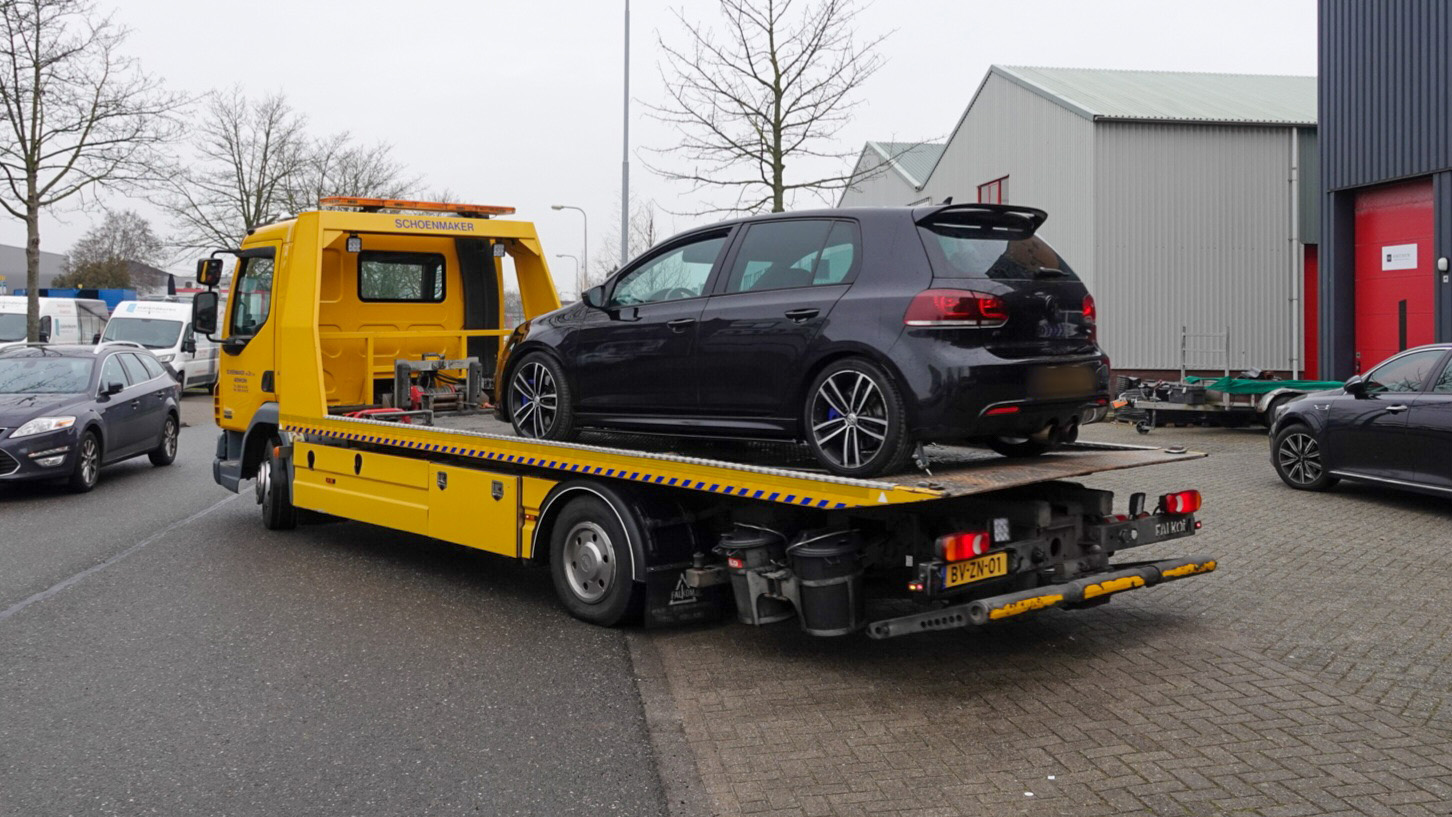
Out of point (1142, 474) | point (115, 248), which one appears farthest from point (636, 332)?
point (115, 248)

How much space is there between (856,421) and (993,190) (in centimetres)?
2128

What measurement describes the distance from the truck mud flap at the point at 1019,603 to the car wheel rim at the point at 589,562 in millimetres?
1673

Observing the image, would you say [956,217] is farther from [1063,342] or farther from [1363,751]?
[1363,751]

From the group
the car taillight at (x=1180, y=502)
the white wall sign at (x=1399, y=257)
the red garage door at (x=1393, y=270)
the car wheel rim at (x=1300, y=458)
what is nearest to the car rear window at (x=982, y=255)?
the car taillight at (x=1180, y=502)

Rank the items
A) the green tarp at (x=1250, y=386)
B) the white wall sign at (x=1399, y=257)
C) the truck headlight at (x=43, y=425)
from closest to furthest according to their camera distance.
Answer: the truck headlight at (x=43, y=425) → the white wall sign at (x=1399, y=257) → the green tarp at (x=1250, y=386)

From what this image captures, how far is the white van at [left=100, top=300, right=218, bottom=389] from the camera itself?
26.9 meters

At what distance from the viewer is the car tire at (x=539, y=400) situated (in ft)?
24.5

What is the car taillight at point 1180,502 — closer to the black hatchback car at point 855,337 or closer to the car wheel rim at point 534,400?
the black hatchback car at point 855,337

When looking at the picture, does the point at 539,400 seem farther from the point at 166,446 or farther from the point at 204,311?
the point at 166,446

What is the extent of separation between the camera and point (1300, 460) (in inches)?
460

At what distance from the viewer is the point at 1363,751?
4770 millimetres

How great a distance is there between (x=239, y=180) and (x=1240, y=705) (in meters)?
41.3

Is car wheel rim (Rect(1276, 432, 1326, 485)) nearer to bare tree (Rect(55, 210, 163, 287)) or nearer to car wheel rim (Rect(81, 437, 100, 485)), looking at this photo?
car wheel rim (Rect(81, 437, 100, 485))

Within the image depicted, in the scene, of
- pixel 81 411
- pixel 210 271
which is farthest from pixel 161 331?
pixel 210 271
